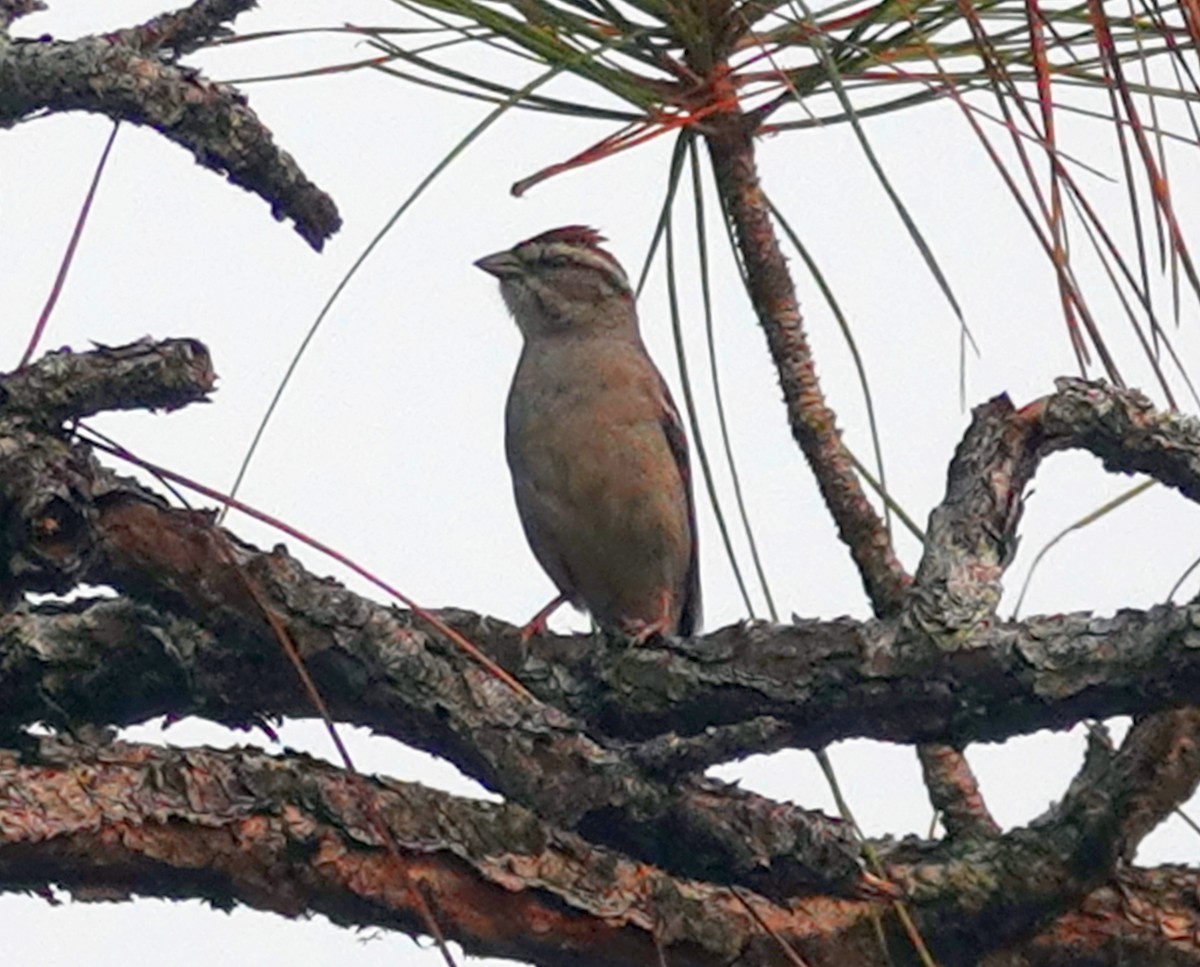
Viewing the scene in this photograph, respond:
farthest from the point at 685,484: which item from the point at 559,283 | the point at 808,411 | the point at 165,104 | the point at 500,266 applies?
the point at 165,104

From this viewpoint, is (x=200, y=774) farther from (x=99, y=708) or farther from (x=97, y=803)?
(x=99, y=708)

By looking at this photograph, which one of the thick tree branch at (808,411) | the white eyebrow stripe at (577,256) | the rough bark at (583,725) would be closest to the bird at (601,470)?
the white eyebrow stripe at (577,256)

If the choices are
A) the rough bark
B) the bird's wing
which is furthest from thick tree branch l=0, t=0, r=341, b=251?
the bird's wing

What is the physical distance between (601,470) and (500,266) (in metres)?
1.01

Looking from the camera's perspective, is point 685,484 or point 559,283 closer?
point 685,484

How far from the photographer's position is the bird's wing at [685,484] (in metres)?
6.15

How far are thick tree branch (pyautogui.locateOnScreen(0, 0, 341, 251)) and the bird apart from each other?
312 centimetres

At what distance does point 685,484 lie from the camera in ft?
20.3

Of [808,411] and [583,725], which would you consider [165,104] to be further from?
[808,411]

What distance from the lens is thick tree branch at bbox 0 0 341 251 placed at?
104 inches

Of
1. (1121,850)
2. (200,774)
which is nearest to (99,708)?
(200,774)

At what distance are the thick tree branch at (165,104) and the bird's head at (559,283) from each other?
3.70m

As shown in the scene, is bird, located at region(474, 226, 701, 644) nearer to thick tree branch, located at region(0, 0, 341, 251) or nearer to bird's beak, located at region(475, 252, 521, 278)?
bird's beak, located at region(475, 252, 521, 278)

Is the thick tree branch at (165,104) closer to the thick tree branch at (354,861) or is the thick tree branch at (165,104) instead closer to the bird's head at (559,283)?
the thick tree branch at (354,861)
